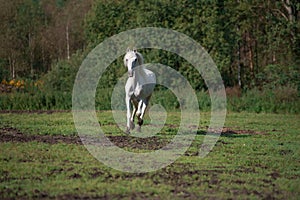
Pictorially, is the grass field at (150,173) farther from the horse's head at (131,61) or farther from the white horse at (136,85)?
the horse's head at (131,61)

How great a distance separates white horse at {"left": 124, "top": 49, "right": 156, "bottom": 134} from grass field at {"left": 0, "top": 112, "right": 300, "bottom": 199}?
0.78 m

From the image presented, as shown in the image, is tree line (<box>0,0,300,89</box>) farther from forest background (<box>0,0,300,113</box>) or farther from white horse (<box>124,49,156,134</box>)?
white horse (<box>124,49,156,134</box>)

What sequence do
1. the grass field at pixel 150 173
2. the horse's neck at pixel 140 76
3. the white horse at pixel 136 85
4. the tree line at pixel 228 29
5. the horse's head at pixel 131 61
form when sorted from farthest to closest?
1. the tree line at pixel 228 29
2. the horse's neck at pixel 140 76
3. the white horse at pixel 136 85
4. the horse's head at pixel 131 61
5. the grass field at pixel 150 173

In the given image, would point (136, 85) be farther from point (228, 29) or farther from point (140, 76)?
point (228, 29)

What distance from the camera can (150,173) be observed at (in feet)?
32.3

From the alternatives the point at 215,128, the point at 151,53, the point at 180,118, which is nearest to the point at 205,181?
the point at 215,128

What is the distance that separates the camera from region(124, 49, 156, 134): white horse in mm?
14555

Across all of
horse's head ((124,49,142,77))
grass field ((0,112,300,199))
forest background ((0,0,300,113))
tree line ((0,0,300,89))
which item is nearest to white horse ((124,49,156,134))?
horse's head ((124,49,142,77))

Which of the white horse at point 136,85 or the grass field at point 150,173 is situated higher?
the white horse at point 136,85

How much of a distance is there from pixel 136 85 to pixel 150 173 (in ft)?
18.3

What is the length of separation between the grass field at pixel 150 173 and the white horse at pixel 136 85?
0.78 metres

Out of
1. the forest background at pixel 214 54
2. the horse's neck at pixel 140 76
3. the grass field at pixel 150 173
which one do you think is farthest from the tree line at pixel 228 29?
the horse's neck at pixel 140 76

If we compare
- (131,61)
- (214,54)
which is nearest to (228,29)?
(214,54)

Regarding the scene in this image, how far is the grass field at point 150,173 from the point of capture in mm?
8328
